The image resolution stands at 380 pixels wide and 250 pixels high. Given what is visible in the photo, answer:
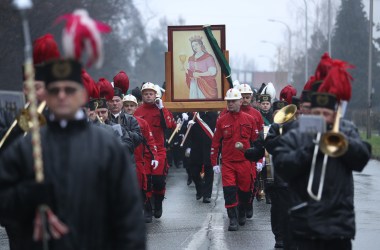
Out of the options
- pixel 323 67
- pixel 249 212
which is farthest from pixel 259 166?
pixel 323 67

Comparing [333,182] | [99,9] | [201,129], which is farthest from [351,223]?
[99,9]

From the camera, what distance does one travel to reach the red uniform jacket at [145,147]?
14617mm

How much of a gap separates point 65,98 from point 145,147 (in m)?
9.70

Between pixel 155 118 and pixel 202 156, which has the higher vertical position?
pixel 155 118

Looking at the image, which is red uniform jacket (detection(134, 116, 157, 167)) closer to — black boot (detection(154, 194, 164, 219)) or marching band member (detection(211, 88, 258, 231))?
black boot (detection(154, 194, 164, 219))

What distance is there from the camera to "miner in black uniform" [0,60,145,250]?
17.8ft

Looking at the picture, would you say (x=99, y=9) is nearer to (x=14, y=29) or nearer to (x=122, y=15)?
(x=122, y=15)

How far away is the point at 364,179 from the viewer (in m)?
22.7

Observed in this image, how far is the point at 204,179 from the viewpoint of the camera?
18891 mm

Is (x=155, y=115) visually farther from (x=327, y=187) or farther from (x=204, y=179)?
(x=327, y=187)

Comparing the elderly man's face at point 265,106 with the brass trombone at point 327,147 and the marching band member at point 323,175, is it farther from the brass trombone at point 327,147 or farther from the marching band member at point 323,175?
the brass trombone at point 327,147

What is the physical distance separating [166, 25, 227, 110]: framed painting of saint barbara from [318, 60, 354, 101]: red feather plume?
10612mm

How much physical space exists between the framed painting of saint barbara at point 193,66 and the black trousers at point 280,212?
660cm

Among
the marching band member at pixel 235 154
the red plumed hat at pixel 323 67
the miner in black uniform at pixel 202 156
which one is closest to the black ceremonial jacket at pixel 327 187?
the red plumed hat at pixel 323 67
